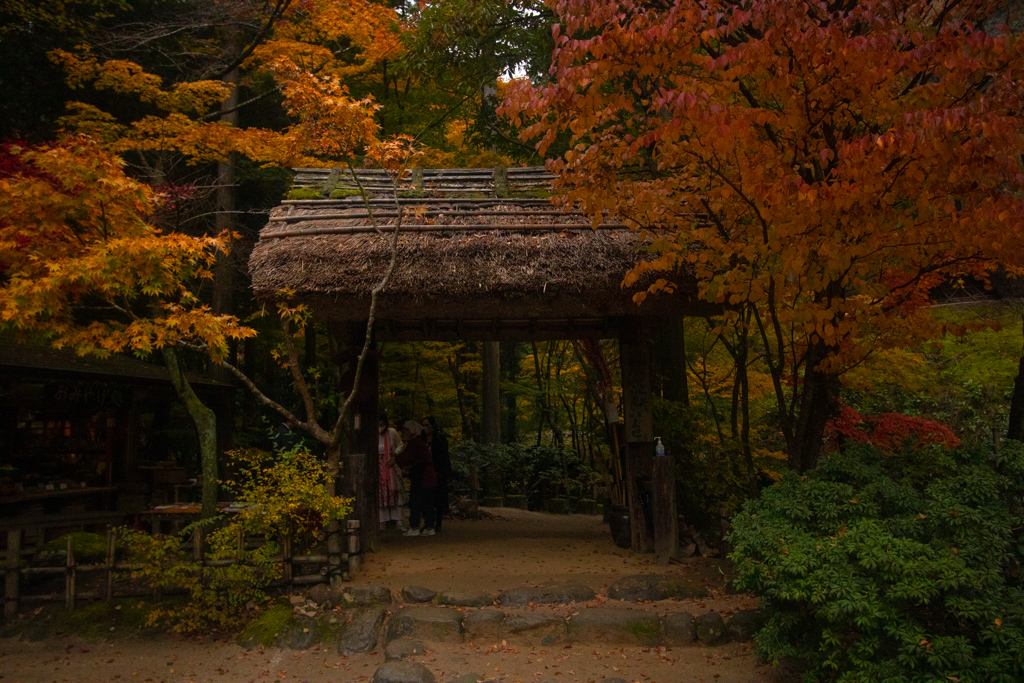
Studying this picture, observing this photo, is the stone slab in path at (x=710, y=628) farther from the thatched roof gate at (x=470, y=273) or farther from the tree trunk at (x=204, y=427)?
the tree trunk at (x=204, y=427)


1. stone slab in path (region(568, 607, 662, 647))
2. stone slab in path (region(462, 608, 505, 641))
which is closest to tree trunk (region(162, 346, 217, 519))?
stone slab in path (region(462, 608, 505, 641))

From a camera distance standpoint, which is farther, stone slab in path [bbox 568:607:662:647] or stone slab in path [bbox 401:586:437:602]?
stone slab in path [bbox 401:586:437:602]

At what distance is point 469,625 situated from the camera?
585 cm

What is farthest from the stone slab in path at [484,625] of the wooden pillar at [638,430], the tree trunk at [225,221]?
the tree trunk at [225,221]

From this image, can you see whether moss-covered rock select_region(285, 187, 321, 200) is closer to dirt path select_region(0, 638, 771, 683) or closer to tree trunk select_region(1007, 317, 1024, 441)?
dirt path select_region(0, 638, 771, 683)

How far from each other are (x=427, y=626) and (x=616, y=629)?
5.23 ft

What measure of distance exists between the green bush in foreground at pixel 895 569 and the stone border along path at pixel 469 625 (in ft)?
3.88

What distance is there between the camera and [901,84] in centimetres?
517

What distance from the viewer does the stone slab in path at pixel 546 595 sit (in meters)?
6.25

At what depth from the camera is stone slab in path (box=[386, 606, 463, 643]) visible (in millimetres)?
5707

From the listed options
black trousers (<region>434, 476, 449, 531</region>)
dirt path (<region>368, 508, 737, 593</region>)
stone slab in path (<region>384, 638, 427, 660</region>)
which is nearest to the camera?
stone slab in path (<region>384, 638, 427, 660</region>)

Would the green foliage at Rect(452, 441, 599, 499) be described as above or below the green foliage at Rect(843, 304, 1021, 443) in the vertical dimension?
below

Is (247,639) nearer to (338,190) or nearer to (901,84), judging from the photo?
(338,190)

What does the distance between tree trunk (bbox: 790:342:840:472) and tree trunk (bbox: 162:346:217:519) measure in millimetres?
5496
